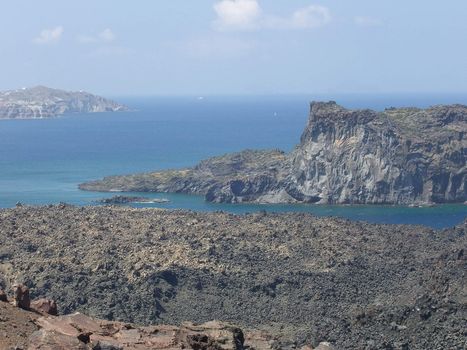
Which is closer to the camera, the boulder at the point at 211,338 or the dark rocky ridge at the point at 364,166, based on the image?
the boulder at the point at 211,338

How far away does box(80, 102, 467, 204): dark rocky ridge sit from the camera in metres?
139

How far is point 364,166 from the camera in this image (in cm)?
14150

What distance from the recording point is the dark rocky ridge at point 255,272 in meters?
64.5

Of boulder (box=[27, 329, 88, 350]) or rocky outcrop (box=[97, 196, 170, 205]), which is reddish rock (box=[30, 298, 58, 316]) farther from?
rocky outcrop (box=[97, 196, 170, 205])

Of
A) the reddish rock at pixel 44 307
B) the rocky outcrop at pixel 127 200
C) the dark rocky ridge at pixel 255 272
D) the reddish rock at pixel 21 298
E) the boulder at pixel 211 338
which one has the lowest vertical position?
the rocky outcrop at pixel 127 200

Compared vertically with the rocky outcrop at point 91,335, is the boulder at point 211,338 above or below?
below

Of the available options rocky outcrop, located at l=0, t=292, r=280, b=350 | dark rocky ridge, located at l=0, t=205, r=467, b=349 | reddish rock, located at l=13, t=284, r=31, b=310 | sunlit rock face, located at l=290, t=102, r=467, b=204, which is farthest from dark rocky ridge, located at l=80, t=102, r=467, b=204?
reddish rock, located at l=13, t=284, r=31, b=310

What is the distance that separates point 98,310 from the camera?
69250mm

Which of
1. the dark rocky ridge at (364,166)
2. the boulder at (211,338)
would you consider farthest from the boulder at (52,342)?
the dark rocky ridge at (364,166)

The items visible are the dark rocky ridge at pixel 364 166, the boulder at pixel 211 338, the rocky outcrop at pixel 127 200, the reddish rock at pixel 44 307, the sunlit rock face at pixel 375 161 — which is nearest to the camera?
the boulder at pixel 211 338

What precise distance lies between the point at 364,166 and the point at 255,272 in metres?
63.8

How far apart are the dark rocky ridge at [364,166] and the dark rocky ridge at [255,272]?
38.6 meters

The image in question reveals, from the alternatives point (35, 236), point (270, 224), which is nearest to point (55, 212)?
point (35, 236)

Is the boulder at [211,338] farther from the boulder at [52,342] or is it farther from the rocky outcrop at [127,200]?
the rocky outcrop at [127,200]
